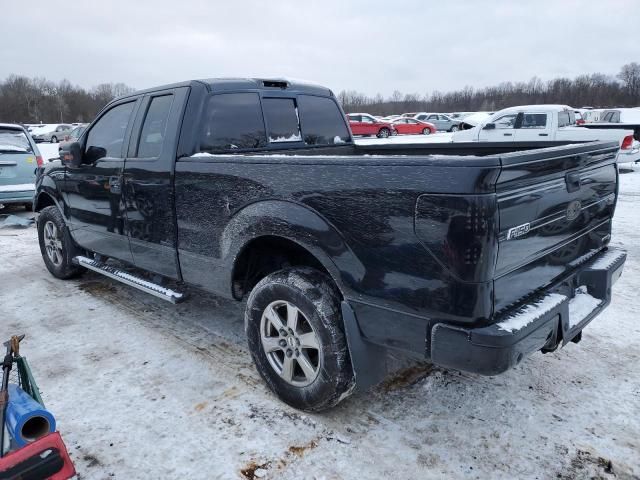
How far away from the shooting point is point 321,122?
176 inches

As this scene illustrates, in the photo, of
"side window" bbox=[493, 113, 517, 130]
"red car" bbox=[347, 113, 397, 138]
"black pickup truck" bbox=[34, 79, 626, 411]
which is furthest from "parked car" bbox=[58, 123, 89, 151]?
"red car" bbox=[347, 113, 397, 138]

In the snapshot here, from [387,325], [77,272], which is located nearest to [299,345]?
[387,325]

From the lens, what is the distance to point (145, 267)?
13.2ft

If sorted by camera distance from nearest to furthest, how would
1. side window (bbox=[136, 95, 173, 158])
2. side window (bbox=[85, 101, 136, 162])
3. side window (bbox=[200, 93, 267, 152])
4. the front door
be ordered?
1. side window (bbox=[200, 93, 267, 152])
2. side window (bbox=[136, 95, 173, 158])
3. the front door
4. side window (bbox=[85, 101, 136, 162])

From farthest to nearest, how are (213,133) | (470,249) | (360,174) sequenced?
1. (213,133)
2. (360,174)
3. (470,249)

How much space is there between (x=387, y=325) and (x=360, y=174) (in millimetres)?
741

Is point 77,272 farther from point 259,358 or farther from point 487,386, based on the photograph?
point 487,386

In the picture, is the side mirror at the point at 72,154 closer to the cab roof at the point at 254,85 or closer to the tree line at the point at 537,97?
the cab roof at the point at 254,85

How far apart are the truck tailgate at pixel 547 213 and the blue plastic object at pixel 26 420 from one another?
2.02m

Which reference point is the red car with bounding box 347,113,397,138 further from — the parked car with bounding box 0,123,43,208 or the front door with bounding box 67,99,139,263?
the front door with bounding box 67,99,139,263

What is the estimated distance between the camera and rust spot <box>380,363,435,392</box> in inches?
125

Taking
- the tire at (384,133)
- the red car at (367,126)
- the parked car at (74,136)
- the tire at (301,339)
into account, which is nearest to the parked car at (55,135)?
the parked car at (74,136)

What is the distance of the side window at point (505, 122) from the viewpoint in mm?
14117

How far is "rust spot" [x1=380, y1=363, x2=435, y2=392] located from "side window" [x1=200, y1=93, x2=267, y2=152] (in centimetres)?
199
